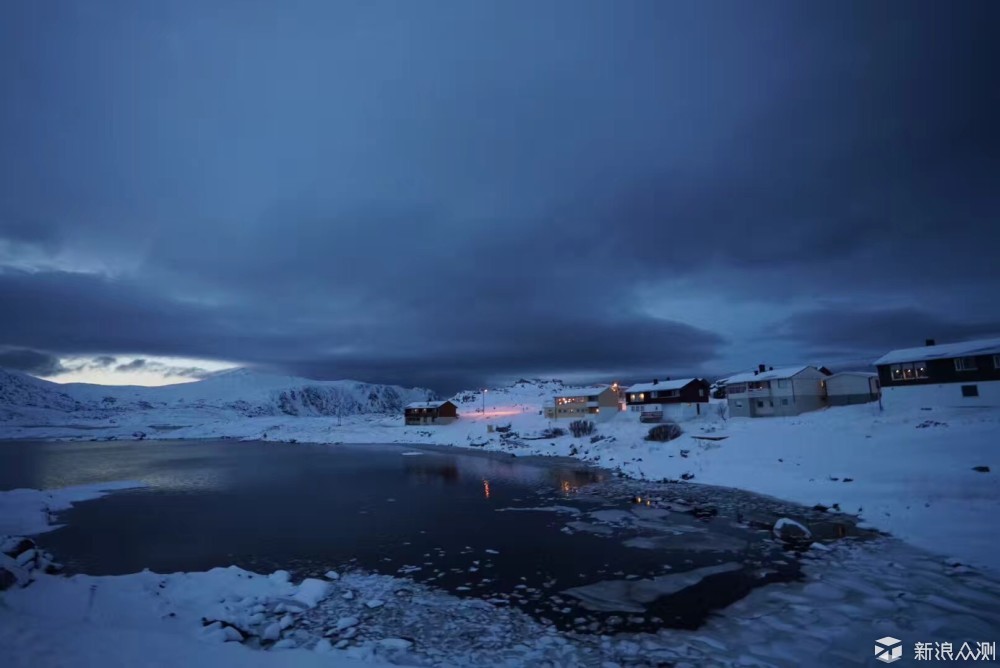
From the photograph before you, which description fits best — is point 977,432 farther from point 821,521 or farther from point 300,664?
point 300,664

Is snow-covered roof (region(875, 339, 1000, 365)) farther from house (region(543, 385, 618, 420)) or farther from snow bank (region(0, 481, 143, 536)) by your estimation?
snow bank (region(0, 481, 143, 536))

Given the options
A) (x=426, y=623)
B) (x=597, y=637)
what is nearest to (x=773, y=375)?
(x=597, y=637)

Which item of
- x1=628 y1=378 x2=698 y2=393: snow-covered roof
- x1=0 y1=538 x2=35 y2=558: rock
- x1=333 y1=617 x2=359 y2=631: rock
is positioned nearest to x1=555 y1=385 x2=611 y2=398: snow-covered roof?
x1=628 y1=378 x2=698 y2=393: snow-covered roof

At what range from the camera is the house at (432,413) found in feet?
352

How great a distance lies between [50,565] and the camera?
603 inches

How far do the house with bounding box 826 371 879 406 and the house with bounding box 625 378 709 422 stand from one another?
17096 millimetres

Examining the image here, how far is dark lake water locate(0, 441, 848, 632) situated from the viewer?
14.0m

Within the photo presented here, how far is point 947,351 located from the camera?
44.0 meters

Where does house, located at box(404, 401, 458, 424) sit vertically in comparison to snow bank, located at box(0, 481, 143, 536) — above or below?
above

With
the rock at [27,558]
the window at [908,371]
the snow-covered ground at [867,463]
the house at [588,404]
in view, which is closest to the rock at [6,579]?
the rock at [27,558]

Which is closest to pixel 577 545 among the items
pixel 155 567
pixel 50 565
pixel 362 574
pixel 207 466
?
pixel 362 574

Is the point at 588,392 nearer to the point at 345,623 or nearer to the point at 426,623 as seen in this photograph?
the point at 426,623

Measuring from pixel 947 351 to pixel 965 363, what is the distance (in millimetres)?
1896

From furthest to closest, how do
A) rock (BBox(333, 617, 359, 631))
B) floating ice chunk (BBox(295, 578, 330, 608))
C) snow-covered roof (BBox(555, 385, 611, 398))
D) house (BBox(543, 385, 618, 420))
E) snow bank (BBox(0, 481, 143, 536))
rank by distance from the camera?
snow-covered roof (BBox(555, 385, 611, 398)), house (BBox(543, 385, 618, 420)), snow bank (BBox(0, 481, 143, 536)), floating ice chunk (BBox(295, 578, 330, 608)), rock (BBox(333, 617, 359, 631))
